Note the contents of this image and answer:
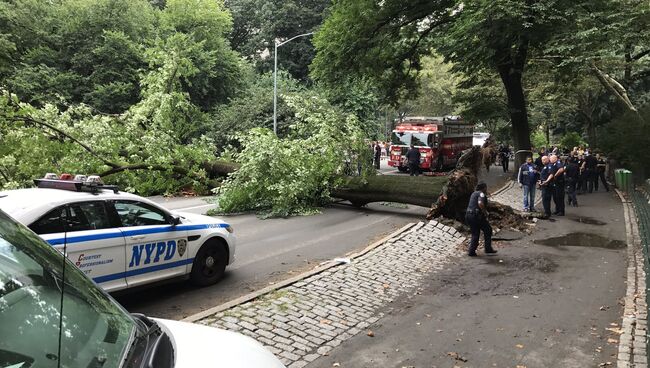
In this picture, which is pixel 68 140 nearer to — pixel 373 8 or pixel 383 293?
pixel 383 293

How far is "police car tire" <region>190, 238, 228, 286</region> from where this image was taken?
292 inches

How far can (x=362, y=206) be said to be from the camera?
15570 mm

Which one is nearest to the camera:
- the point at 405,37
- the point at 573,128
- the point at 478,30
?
the point at 478,30

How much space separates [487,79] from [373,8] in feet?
48.2

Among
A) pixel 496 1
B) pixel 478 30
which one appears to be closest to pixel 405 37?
pixel 478 30

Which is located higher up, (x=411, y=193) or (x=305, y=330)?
(x=411, y=193)

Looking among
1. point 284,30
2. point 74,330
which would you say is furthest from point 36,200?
point 284,30

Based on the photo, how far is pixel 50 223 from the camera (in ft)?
18.6

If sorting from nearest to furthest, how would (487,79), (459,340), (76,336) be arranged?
(76,336) < (459,340) < (487,79)

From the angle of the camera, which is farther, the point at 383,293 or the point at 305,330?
the point at 383,293

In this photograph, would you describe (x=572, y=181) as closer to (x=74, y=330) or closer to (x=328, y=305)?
(x=328, y=305)

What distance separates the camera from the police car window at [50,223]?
5.59m

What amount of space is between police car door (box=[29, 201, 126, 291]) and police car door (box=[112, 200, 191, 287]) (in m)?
0.14

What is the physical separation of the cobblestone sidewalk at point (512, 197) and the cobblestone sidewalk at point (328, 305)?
8.00m
